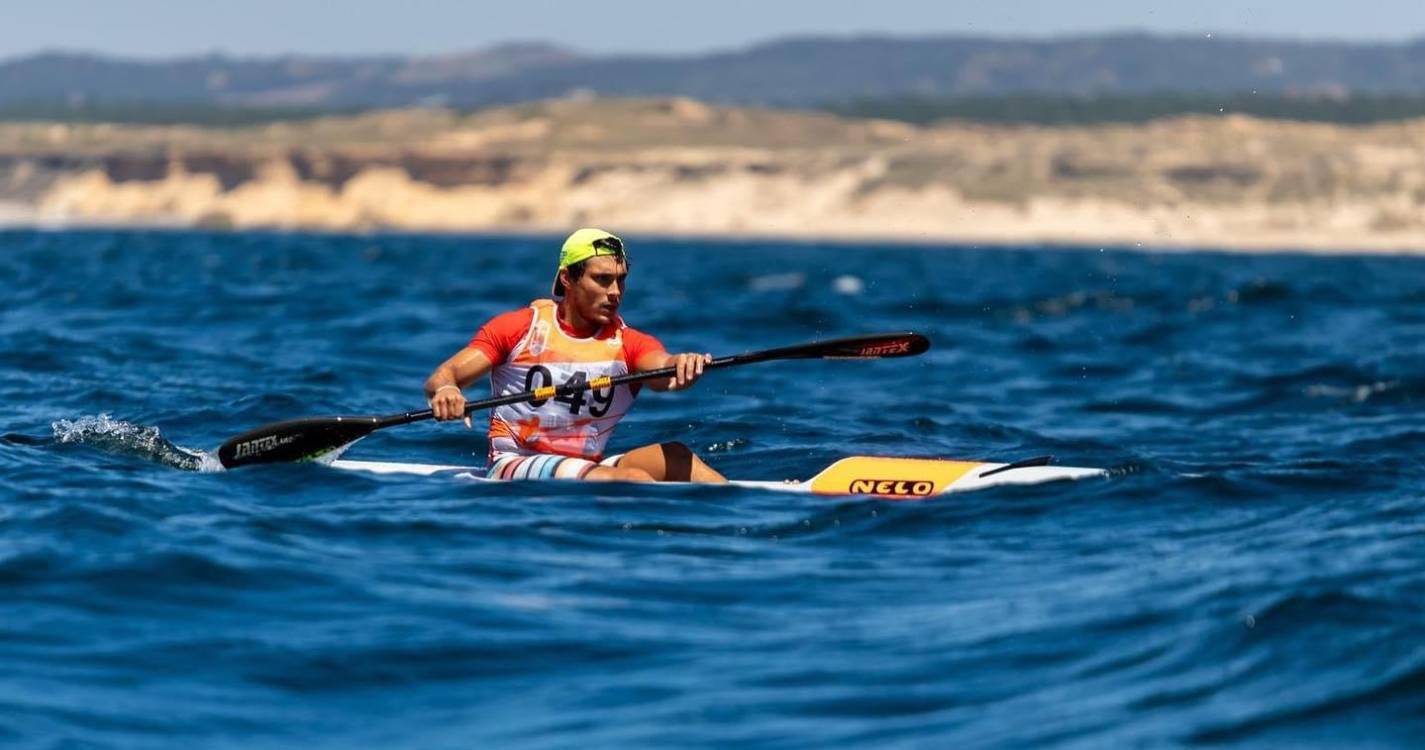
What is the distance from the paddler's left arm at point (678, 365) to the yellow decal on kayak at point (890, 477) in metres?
1.07

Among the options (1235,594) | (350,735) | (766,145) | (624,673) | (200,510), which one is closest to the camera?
(350,735)

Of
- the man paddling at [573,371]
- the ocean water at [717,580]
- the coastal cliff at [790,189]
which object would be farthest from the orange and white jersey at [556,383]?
the coastal cliff at [790,189]

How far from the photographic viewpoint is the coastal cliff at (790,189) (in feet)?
442

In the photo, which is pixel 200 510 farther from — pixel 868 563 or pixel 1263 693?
pixel 1263 693

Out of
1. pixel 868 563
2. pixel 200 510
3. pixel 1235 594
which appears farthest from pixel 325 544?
pixel 1235 594

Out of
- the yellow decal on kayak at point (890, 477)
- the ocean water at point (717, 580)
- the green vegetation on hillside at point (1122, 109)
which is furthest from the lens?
the green vegetation on hillside at point (1122, 109)

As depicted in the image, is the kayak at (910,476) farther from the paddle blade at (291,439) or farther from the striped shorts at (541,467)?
the paddle blade at (291,439)

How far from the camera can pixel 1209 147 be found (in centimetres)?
14950

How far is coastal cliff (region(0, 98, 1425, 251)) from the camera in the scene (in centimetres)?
13462

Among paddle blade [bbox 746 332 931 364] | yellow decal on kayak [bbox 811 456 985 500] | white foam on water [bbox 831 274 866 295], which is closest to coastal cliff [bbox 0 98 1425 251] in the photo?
white foam on water [bbox 831 274 866 295]

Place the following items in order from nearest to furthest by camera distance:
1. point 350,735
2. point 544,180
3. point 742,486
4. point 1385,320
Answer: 1. point 350,735
2. point 742,486
3. point 1385,320
4. point 544,180

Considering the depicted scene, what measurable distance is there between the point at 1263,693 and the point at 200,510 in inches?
242

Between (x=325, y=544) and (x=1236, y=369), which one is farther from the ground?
(x=325, y=544)

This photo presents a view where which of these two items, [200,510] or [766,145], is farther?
[766,145]
